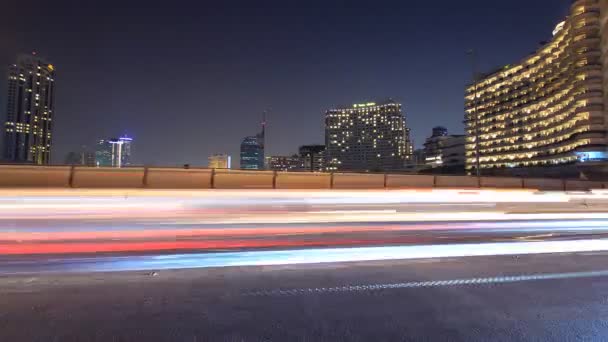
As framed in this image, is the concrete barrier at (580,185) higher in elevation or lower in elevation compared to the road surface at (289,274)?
higher

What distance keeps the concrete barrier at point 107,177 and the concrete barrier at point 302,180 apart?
396 inches

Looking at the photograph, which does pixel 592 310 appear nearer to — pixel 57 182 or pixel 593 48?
pixel 57 182

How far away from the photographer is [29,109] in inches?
5187

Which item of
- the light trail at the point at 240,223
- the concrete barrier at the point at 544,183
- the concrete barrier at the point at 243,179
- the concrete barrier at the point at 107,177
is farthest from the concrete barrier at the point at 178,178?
the concrete barrier at the point at 544,183

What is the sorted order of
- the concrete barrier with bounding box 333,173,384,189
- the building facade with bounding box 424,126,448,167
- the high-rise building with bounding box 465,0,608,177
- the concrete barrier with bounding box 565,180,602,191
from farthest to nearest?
1. the building facade with bounding box 424,126,448,167
2. the high-rise building with bounding box 465,0,608,177
3. the concrete barrier with bounding box 565,180,602,191
4. the concrete barrier with bounding box 333,173,384,189

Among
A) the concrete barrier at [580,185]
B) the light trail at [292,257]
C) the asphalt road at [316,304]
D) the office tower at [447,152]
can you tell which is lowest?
the asphalt road at [316,304]

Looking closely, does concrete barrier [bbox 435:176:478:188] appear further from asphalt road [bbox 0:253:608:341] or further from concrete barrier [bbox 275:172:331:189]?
asphalt road [bbox 0:253:608:341]

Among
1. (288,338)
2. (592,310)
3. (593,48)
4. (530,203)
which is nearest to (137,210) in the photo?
(288,338)

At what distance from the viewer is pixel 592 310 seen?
5.45 m

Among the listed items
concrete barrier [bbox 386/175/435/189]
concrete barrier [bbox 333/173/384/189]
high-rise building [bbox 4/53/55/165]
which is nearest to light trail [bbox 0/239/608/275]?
concrete barrier [bbox 333/173/384/189]

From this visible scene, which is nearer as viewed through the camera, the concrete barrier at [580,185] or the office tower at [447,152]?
the concrete barrier at [580,185]

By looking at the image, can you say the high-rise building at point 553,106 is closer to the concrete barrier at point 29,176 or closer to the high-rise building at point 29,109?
the concrete barrier at point 29,176

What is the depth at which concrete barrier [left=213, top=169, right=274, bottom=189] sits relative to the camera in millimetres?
30375

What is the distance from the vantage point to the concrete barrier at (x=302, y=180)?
31.5 m
